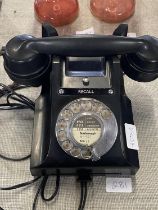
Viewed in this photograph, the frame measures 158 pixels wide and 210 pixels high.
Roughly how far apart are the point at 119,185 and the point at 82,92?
20 centimetres

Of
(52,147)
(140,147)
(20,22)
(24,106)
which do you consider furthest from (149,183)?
(20,22)

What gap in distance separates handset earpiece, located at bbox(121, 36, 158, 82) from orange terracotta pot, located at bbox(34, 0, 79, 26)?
0.33 m

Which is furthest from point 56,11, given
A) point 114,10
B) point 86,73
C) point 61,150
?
point 61,150

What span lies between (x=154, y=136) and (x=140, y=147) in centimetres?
4

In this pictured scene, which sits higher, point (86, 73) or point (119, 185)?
point (86, 73)

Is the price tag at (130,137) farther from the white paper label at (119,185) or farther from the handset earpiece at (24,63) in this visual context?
the handset earpiece at (24,63)

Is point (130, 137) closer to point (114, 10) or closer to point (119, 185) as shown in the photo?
point (119, 185)

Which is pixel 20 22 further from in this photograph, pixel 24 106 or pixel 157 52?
pixel 157 52

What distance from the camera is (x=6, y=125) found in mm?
824

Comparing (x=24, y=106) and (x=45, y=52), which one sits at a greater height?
(x=45, y=52)

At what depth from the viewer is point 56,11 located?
0.99 metres

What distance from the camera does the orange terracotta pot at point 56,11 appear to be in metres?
0.99

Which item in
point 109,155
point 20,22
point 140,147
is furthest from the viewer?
point 20,22

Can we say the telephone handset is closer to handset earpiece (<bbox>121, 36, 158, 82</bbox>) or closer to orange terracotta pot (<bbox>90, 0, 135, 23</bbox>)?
handset earpiece (<bbox>121, 36, 158, 82</bbox>)
